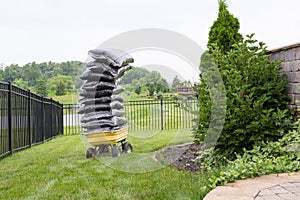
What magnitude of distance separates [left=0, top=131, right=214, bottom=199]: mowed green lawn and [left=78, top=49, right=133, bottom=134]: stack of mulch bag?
57 cm

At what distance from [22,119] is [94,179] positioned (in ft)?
11.4

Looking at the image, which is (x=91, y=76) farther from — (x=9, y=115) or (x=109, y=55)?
(x=9, y=115)

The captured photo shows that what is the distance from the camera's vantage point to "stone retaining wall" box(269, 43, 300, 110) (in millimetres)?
3938

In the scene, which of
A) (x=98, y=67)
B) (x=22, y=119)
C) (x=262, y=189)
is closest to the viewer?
(x=262, y=189)

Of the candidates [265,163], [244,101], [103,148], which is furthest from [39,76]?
[265,163]

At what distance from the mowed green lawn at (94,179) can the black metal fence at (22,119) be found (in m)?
0.55

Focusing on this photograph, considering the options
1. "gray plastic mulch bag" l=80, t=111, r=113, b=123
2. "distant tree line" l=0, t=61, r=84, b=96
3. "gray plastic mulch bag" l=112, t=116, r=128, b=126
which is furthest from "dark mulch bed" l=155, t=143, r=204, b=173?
"distant tree line" l=0, t=61, r=84, b=96

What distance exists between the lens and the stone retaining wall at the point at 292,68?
3.94 metres

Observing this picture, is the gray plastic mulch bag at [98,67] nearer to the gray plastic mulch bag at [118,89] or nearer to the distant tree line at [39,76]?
the gray plastic mulch bag at [118,89]

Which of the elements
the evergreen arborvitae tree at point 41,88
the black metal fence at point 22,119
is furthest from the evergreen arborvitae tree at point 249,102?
the evergreen arborvitae tree at point 41,88

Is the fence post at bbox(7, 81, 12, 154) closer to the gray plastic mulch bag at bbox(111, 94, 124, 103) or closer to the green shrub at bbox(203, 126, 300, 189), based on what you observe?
the gray plastic mulch bag at bbox(111, 94, 124, 103)

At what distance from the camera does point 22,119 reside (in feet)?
21.2

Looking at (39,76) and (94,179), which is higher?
(39,76)

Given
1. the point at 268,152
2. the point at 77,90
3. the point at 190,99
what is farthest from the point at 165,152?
the point at 268,152
